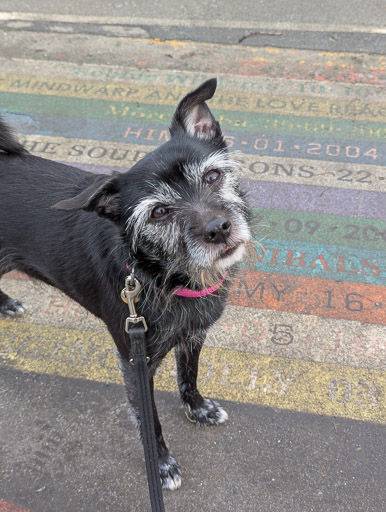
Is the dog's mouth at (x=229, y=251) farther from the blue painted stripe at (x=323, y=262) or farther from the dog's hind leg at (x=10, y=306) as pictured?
the dog's hind leg at (x=10, y=306)

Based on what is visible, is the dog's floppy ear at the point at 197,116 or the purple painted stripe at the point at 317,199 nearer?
the dog's floppy ear at the point at 197,116

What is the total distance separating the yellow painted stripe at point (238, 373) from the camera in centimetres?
308

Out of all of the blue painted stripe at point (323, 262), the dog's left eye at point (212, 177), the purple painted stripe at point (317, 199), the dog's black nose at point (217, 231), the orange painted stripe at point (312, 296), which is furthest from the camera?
the purple painted stripe at point (317, 199)

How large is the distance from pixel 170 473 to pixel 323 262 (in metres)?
2.20

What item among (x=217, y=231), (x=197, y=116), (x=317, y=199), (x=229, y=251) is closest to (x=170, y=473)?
(x=229, y=251)

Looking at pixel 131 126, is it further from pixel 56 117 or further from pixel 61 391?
pixel 61 391

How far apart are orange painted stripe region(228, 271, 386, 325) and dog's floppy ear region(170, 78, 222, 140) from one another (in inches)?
57.5

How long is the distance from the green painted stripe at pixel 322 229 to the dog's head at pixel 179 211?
5.84 feet

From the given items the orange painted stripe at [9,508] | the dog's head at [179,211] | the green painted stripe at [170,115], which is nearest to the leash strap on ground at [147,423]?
the dog's head at [179,211]

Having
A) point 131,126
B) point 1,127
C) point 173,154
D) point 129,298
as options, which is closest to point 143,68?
point 131,126

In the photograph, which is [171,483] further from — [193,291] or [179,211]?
[179,211]

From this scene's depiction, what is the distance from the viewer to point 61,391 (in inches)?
128

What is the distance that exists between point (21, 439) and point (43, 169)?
5.98ft

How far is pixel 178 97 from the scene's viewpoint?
19.1 feet
